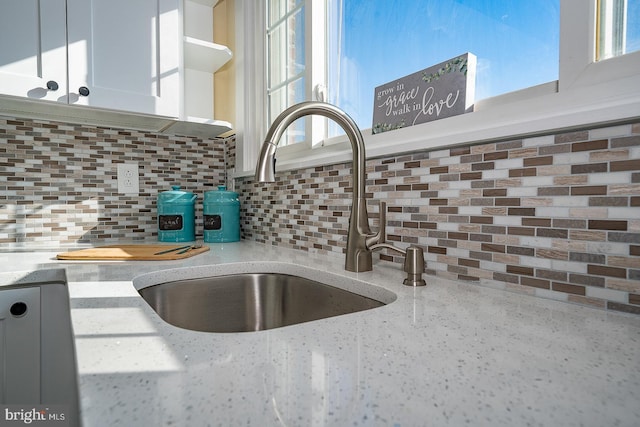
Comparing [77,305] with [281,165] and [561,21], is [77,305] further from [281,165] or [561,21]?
[561,21]

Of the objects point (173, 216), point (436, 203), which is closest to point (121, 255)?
point (173, 216)

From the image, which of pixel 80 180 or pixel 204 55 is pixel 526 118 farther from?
pixel 80 180

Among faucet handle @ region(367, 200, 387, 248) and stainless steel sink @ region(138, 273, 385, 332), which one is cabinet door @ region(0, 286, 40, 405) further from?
faucet handle @ region(367, 200, 387, 248)

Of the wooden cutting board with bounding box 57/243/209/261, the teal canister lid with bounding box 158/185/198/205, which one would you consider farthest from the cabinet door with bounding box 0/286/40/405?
the teal canister lid with bounding box 158/185/198/205

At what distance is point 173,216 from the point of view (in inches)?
69.1

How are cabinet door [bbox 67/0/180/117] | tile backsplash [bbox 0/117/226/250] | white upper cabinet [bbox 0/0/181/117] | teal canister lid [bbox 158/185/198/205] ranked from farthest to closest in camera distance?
teal canister lid [bbox 158/185/198/205] < tile backsplash [bbox 0/117/226/250] < cabinet door [bbox 67/0/180/117] < white upper cabinet [bbox 0/0/181/117]

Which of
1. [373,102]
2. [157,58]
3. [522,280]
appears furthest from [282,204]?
[522,280]

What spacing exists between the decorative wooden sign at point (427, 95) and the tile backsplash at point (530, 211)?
12 centimetres

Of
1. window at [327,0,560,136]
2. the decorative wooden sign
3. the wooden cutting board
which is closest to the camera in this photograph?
window at [327,0,560,136]

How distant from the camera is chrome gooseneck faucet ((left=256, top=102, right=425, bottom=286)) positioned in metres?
0.95

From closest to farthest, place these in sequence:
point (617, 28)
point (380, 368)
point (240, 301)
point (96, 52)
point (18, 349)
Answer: point (380, 368) < point (617, 28) < point (18, 349) < point (240, 301) < point (96, 52)

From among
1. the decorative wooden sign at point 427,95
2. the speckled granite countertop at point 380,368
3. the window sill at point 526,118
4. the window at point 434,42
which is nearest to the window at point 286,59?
the window at point 434,42

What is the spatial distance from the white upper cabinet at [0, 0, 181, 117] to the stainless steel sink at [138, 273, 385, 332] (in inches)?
34.9

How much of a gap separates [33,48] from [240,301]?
1216mm
